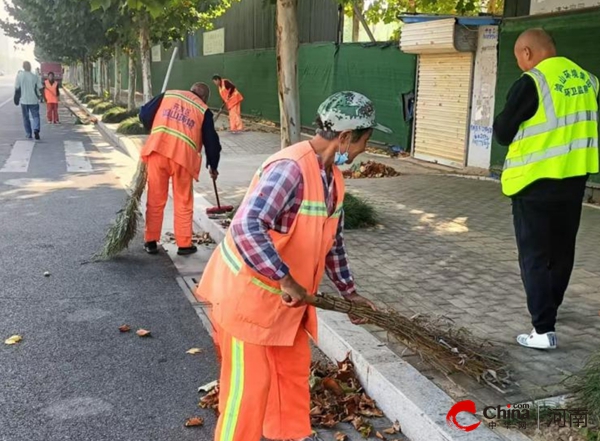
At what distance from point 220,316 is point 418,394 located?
123cm

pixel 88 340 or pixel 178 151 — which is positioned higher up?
pixel 178 151

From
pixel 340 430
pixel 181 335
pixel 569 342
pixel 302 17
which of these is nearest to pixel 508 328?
pixel 569 342

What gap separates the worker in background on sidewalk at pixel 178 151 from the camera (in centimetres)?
633

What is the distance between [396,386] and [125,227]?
3.85 meters

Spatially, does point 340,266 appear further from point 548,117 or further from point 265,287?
point 548,117

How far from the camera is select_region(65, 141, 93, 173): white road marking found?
1222 centimetres

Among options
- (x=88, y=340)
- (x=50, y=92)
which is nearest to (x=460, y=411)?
(x=88, y=340)

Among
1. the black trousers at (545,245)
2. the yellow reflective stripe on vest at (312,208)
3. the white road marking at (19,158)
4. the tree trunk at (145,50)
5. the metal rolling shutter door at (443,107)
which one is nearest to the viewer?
the yellow reflective stripe on vest at (312,208)

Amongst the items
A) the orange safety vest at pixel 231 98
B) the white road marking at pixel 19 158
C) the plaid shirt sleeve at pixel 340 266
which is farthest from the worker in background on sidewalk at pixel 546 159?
the orange safety vest at pixel 231 98

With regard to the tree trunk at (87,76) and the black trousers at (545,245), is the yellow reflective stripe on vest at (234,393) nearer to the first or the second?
the black trousers at (545,245)

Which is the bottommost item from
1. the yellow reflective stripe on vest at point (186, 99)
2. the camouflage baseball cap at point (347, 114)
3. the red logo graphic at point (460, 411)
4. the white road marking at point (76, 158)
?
the white road marking at point (76, 158)

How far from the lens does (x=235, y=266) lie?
8.73ft

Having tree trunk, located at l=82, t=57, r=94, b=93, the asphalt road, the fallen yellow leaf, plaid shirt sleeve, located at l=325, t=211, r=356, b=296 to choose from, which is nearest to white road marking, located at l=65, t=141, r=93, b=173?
the asphalt road

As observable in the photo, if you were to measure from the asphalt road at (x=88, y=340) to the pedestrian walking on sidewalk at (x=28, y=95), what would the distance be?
897 cm
